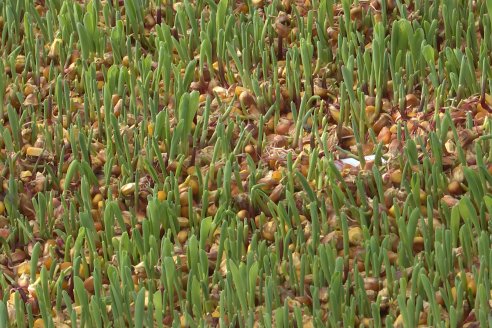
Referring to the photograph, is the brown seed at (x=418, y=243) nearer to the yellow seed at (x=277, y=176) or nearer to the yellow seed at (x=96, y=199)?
the yellow seed at (x=277, y=176)

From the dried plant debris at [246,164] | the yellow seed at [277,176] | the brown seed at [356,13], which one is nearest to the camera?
the dried plant debris at [246,164]

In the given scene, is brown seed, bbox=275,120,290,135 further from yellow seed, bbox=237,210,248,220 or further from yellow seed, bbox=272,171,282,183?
yellow seed, bbox=237,210,248,220

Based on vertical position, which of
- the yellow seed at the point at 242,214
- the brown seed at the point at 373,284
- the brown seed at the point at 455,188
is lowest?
the brown seed at the point at 373,284

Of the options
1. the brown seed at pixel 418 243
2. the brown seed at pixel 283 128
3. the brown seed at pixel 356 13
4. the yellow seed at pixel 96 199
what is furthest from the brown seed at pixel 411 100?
the yellow seed at pixel 96 199

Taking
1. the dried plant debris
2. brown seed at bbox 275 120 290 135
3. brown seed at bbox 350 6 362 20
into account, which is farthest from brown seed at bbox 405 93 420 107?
brown seed at bbox 350 6 362 20

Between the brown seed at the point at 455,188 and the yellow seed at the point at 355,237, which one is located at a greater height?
the brown seed at the point at 455,188

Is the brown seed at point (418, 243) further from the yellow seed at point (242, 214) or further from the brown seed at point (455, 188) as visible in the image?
the yellow seed at point (242, 214)

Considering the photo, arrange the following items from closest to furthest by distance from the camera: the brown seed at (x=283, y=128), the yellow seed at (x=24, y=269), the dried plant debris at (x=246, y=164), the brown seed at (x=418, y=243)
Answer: the dried plant debris at (x=246, y=164)
the brown seed at (x=418, y=243)
the yellow seed at (x=24, y=269)
the brown seed at (x=283, y=128)

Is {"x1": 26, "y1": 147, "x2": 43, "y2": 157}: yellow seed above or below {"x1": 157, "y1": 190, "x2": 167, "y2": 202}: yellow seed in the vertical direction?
above

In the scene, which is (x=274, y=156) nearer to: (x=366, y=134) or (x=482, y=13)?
(x=366, y=134)

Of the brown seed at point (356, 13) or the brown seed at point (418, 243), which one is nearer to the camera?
the brown seed at point (418, 243)
